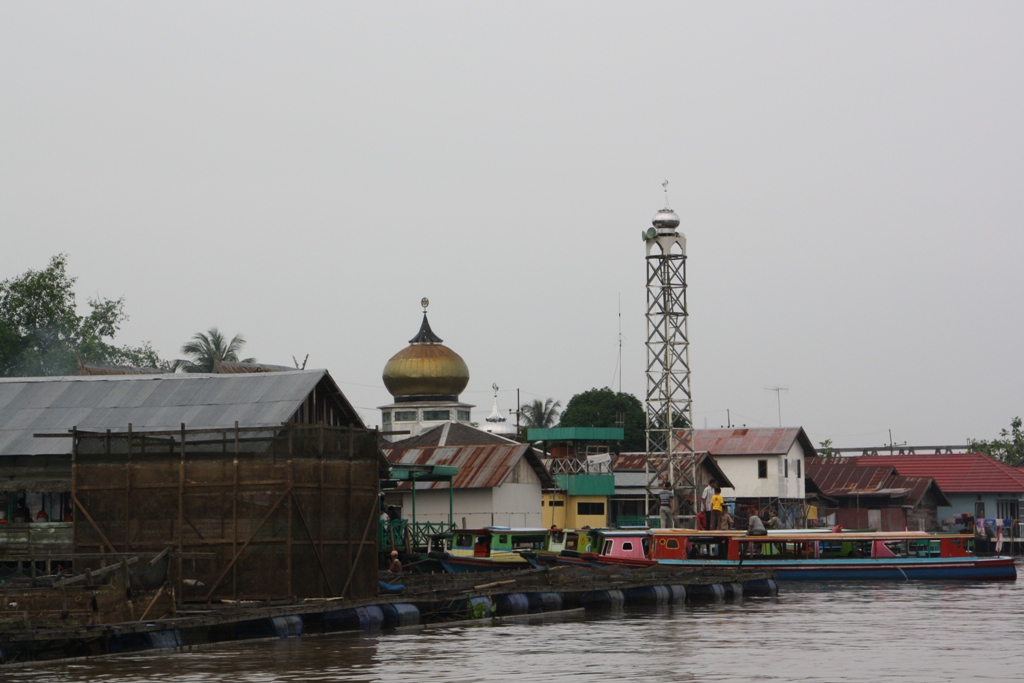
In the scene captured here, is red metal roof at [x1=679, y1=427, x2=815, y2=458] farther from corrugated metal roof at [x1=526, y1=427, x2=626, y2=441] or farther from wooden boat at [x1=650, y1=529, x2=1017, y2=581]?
wooden boat at [x1=650, y1=529, x2=1017, y2=581]

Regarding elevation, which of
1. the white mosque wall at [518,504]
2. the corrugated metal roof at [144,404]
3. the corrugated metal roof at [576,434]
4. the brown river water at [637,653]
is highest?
the corrugated metal roof at [576,434]

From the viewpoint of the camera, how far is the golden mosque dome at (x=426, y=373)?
83438mm

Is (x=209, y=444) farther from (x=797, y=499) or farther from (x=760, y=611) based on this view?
(x=797, y=499)

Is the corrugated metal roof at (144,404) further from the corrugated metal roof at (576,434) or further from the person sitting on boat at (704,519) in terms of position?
the corrugated metal roof at (576,434)

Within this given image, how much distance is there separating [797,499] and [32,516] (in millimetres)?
53061

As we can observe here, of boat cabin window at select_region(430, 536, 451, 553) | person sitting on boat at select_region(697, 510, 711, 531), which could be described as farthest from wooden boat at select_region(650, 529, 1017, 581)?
boat cabin window at select_region(430, 536, 451, 553)

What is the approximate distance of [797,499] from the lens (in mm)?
79188

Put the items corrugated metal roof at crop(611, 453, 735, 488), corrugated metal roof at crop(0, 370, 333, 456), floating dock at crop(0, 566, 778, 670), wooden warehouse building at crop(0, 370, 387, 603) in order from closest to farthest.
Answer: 1. floating dock at crop(0, 566, 778, 670)
2. wooden warehouse building at crop(0, 370, 387, 603)
3. corrugated metal roof at crop(0, 370, 333, 456)
4. corrugated metal roof at crop(611, 453, 735, 488)

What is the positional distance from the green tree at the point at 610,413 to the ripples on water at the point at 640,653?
6319 cm

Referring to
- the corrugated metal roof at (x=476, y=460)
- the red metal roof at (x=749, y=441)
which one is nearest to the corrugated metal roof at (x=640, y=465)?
the red metal roof at (x=749, y=441)

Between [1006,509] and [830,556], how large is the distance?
42.0 metres

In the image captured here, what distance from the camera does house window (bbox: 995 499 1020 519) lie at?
85681 mm

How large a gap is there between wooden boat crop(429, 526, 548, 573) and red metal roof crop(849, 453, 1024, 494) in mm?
42990

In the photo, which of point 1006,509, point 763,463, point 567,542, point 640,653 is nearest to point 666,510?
point 567,542
